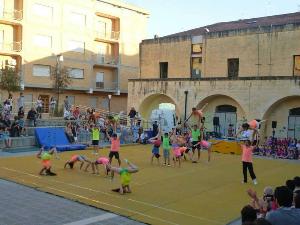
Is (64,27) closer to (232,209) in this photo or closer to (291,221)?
(232,209)

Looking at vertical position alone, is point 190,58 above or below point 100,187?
above

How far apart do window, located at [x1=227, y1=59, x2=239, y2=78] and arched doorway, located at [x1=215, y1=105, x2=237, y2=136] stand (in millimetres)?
2729

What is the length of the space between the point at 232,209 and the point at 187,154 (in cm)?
1191

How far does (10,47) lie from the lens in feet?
134

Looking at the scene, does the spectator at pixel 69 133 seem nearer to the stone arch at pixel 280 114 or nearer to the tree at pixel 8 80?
the tree at pixel 8 80

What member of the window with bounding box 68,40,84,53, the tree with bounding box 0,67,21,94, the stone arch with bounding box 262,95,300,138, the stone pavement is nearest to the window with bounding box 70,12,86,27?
the window with bounding box 68,40,84,53

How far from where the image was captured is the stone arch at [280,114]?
30.2 metres

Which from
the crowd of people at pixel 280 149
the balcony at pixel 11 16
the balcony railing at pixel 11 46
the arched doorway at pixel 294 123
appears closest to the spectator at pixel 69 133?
the crowd of people at pixel 280 149

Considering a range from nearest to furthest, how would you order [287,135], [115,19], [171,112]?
1. [287,135]
2. [171,112]
3. [115,19]

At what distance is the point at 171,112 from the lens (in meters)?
34.8

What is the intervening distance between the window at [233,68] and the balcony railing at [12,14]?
21057 mm

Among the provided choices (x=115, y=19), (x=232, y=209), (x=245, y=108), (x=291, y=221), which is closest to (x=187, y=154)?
(x=245, y=108)

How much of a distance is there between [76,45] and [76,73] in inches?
122

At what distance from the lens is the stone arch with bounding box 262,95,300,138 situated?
30158 mm
